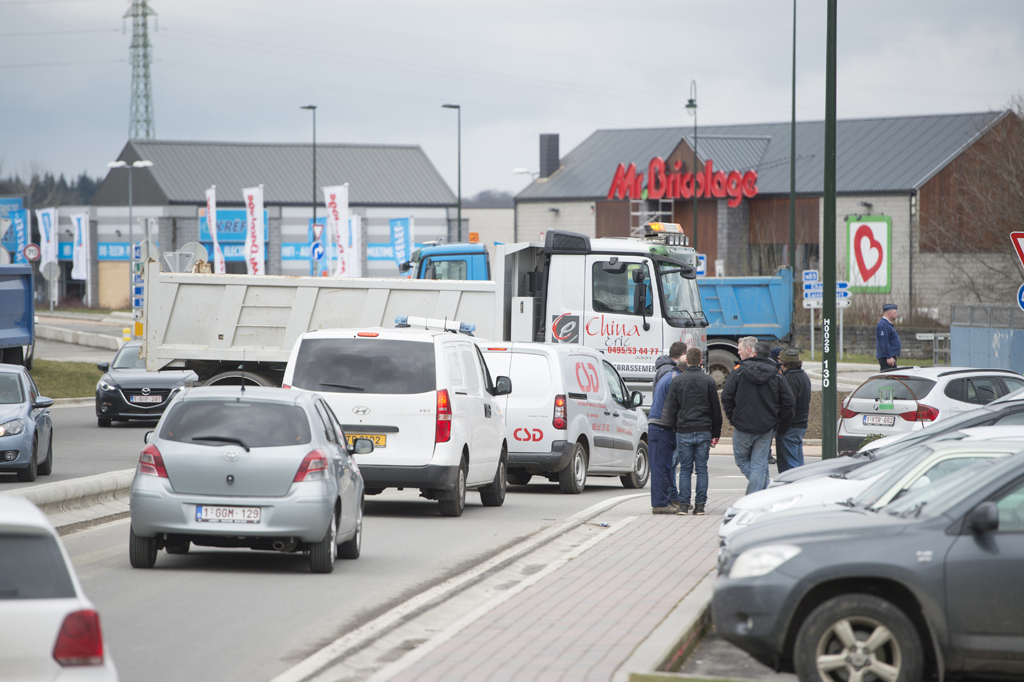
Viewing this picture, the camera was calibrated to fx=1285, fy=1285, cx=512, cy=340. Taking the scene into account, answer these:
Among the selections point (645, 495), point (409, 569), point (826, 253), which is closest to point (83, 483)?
point (409, 569)

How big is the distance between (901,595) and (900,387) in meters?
12.5

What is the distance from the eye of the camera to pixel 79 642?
14.3 feet

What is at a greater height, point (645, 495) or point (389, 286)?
point (389, 286)

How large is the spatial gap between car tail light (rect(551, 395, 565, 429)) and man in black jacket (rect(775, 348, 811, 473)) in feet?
9.62

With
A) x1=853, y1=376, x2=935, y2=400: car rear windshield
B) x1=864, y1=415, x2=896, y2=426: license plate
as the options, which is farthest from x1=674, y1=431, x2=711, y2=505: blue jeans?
x1=853, y1=376, x2=935, y2=400: car rear windshield

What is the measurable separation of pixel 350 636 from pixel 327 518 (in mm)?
2027

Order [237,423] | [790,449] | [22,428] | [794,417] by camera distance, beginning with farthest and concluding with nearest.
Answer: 1. [22,428]
2. [790,449]
3. [794,417]
4. [237,423]

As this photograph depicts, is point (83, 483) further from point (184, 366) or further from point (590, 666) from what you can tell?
point (590, 666)

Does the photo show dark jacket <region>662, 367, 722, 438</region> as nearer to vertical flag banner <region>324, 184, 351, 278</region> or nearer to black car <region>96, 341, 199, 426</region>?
black car <region>96, 341, 199, 426</region>

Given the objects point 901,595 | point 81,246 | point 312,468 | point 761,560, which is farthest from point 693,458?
point 81,246

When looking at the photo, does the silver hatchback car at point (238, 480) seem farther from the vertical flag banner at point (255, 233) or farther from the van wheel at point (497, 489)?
the vertical flag banner at point (255, 233)

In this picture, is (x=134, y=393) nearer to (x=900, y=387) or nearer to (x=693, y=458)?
(x=900, y=387)

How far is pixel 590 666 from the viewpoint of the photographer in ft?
21.8

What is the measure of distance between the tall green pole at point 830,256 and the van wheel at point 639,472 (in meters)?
4.22
